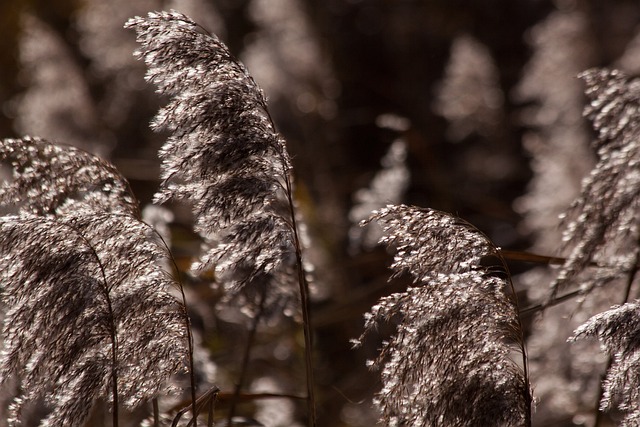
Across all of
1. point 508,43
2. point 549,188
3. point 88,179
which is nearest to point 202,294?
point 88,179

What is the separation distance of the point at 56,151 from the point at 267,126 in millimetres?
516

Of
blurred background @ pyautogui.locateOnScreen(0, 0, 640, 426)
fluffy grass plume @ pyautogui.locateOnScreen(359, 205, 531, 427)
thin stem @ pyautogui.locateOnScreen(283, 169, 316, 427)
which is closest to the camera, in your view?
fluffy grass plume @ pyautogui.locateOnScreen(359, 205, 531, 427)

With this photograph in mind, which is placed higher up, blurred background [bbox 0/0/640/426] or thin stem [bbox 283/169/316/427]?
blurred background [bbox 0/0/640/426]

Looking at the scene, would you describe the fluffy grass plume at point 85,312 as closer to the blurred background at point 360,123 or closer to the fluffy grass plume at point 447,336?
the fluffy grass plume at point 447,336

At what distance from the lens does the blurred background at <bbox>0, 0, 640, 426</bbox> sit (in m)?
3.77

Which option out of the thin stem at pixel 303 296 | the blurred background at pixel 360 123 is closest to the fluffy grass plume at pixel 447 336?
the thin stem at pixel 303 296

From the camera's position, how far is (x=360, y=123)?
5359mm

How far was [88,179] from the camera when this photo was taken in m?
1.99

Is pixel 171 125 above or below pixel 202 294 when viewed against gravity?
below

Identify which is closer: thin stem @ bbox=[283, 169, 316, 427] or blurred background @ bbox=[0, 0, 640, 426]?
thin stem @ bbox=[283, 169, 316, 427]

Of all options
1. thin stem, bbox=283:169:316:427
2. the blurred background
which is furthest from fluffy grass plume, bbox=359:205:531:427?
the blurred background

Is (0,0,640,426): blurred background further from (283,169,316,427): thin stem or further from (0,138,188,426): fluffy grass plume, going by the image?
(0,138,188,426): fluffy grass plume

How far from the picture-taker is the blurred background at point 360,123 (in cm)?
377

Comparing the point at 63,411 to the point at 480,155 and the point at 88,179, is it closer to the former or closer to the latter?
the point at 88,179
